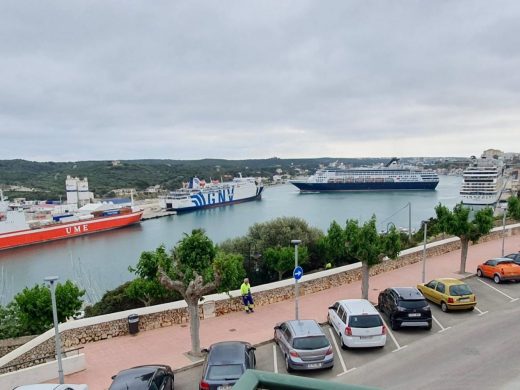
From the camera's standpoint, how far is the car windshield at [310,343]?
8609 millimetres

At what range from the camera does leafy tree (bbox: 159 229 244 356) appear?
9.84 metres

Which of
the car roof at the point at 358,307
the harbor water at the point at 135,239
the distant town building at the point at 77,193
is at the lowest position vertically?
the harbor water at the point at 135,239

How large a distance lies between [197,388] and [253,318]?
425 centimetres

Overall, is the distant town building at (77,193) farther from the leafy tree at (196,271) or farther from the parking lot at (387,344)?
the parking lot at (387,344)

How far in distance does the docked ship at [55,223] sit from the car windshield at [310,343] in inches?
2295

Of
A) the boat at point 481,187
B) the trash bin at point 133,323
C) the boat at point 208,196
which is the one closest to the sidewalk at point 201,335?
the trash bin at point 133,323

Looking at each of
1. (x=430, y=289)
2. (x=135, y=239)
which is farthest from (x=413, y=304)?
(x=135, y=239)

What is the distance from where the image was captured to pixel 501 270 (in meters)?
15.3

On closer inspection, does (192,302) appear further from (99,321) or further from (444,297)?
(444,297)

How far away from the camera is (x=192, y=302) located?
391 inches

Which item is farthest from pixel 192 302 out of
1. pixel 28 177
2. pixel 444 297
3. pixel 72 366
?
pixel 28 177

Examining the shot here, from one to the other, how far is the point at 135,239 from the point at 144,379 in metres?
56.3

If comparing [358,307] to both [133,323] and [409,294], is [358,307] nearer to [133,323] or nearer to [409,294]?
[409,294]

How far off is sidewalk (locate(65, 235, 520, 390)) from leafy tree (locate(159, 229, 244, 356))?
934 mm
